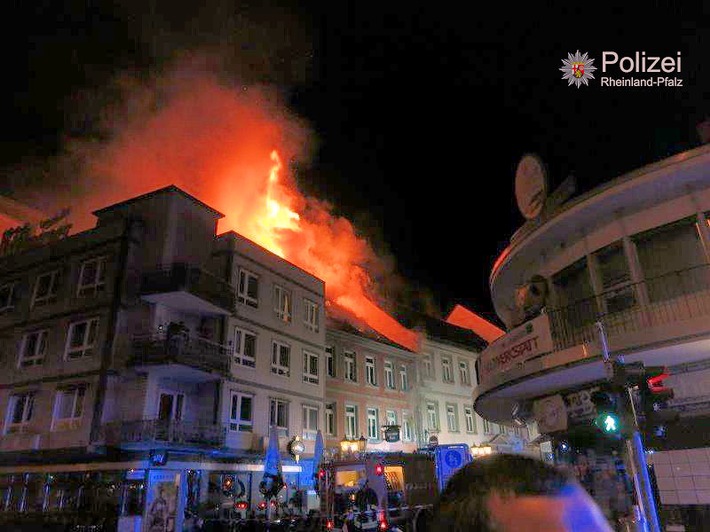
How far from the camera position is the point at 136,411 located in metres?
23.9

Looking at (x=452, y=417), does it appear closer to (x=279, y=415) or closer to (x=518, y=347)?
(x=279, y=415)

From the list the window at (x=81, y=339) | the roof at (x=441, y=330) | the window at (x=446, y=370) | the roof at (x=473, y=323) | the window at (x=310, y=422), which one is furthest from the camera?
the roof at (x=473, y=323)

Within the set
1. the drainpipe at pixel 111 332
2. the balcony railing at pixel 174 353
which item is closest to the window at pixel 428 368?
the balcony railing at pixel 174 353

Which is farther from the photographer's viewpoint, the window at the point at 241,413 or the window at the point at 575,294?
the window at the point at 241,413

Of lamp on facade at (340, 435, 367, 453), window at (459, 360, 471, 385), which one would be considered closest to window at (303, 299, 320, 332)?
lamp on facade at (340, 435, 367, 453)

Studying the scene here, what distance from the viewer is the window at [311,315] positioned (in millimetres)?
33938

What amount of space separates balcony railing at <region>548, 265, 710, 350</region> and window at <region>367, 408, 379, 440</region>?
2376 centimetres

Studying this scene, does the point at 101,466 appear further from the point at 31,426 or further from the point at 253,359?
the point at 253,359

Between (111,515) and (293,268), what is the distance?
17.1m

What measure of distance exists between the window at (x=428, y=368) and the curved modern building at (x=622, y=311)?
25.3m

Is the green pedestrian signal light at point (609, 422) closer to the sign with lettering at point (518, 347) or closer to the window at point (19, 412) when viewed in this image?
the sign with lettering at point (518, 347)

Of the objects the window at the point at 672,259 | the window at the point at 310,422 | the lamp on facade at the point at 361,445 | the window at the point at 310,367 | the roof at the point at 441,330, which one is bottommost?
the lamp on facade at the point at 361,445

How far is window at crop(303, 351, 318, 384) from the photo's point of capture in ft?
107

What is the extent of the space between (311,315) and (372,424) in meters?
9.20
